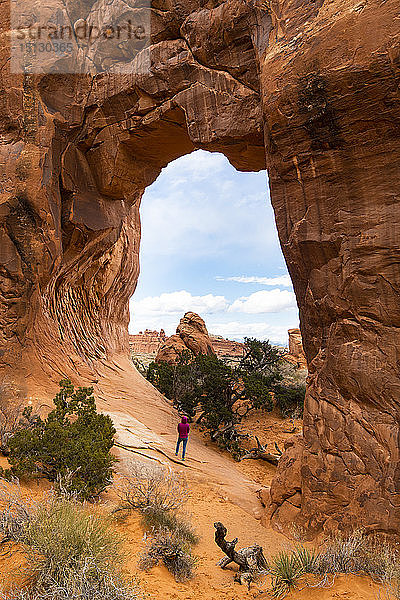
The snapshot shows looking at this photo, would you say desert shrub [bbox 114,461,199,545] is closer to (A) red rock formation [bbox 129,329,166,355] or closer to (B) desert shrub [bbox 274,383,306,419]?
(B) desert shrub [bbox 274,383,306,419]

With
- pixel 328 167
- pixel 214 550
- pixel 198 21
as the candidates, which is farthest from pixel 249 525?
pixel 198 21

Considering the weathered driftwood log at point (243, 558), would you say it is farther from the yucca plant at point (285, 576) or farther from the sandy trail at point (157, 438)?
the sandy trail at point (157, 438)

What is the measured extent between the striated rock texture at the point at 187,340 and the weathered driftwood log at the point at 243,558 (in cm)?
1755

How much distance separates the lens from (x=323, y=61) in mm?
6641

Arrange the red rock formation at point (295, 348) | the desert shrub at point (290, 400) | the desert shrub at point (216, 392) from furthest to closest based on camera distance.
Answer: the red rock formation at point (295, 348) → the desert shrub at point (290, 400) → the desert shrub at point (216, 392)

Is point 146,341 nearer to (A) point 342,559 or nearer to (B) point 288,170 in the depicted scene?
(B) point 288,170

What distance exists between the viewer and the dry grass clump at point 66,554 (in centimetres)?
384

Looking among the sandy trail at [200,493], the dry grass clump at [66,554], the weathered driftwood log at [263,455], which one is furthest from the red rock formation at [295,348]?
the dry grass clump at [66,554]

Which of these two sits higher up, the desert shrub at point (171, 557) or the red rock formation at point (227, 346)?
the red rock formation at point (227, 346)

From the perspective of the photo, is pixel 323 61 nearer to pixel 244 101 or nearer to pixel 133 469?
pixel 244 101

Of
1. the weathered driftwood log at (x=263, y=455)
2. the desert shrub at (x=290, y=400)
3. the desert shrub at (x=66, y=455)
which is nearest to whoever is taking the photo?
the desert shrub at (x=66, y=455)

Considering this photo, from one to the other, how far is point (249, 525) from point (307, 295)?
15.2 feet

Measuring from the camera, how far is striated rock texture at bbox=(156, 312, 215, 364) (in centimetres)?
2400

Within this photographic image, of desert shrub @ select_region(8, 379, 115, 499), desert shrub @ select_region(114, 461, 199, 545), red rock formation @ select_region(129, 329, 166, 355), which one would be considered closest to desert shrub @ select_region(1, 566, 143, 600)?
desert shrub @ select_region(114, 461, 199, 545)
